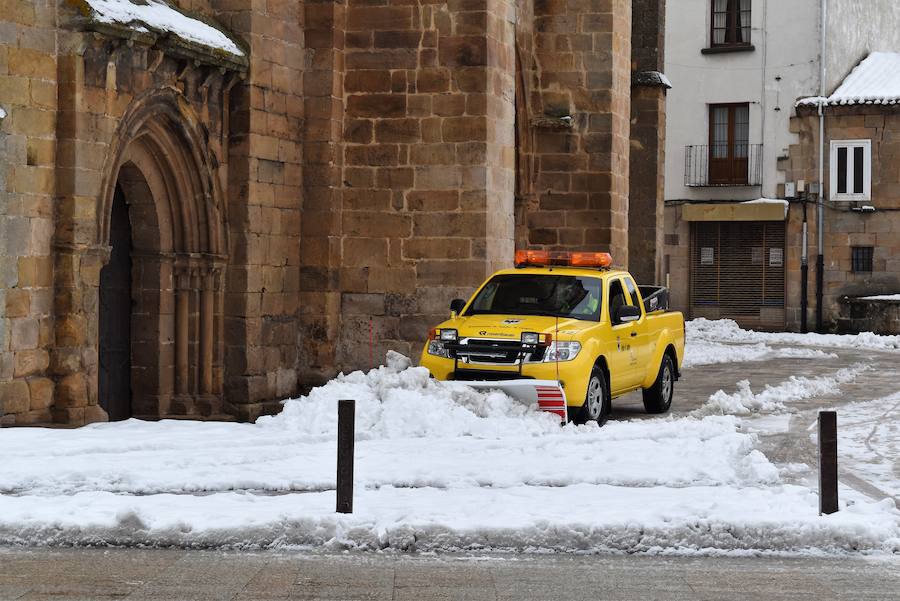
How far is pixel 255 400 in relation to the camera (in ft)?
53.2

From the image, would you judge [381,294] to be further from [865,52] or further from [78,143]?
[865,52]

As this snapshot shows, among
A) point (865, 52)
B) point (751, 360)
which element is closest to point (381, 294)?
point (751, 360)

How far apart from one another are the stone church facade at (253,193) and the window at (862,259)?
18.3 m

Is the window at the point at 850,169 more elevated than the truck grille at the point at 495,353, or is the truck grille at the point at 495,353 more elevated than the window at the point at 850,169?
the window at the point at 850,169

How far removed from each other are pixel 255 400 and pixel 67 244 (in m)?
3.66

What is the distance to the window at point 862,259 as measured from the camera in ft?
112

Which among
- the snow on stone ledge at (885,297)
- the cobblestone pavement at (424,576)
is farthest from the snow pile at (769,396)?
the snow on stone ledge at (885,297)

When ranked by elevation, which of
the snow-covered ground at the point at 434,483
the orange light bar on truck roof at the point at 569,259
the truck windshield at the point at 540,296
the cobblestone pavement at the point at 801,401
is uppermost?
the orange light bar on truck roof at the point at 569,259

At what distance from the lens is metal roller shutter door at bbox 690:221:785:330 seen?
116 feet

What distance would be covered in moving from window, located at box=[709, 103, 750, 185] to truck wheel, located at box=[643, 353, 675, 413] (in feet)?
64.9

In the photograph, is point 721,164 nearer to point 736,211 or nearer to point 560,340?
point 736,211

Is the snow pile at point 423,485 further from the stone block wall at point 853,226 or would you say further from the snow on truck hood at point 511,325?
the stone block wall at point 853,226

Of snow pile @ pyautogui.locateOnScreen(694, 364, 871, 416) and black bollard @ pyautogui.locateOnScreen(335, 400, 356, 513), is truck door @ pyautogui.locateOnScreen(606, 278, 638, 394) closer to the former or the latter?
snow pile @ pyautogui.locateOnScreen(694, 364, 871, 416)

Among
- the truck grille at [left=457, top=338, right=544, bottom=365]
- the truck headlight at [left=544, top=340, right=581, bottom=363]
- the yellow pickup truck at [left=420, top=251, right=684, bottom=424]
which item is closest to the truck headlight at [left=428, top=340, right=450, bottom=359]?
the yellow pickup truck at [left=420, top=251, right=684, bottom=424]
